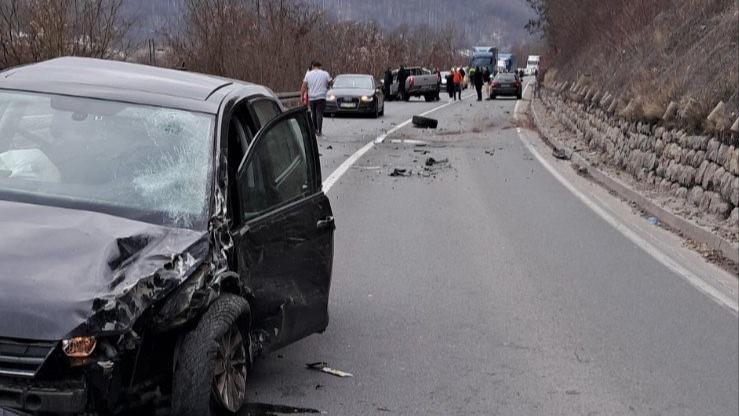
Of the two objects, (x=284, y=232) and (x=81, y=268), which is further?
(x=284, y=232)

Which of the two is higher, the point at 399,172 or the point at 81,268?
the point at 81,268

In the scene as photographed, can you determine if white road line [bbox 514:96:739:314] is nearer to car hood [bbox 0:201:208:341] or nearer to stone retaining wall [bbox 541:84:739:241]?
stone retaining wall [bbox 541:84:739:241]

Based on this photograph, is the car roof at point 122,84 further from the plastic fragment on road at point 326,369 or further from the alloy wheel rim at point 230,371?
the plastic fragment on road at point 326,369

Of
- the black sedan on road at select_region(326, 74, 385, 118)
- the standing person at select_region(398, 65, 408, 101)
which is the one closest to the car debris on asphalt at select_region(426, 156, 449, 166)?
the black sedan on road at select_region(326, 74, 385, 118)

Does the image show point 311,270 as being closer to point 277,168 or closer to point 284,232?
point 284,232

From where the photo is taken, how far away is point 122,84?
5531mm

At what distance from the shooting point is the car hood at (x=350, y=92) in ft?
117

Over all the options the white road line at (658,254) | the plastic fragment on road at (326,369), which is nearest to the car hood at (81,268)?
the plastic fragment on road at (326,369)

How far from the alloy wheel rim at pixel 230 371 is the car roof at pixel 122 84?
50.6 inches

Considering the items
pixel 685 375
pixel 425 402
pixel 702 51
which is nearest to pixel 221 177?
pixel 425 402

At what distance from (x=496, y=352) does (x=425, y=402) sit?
1.25 m

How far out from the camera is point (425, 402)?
5652mm

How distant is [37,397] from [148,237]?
0.92 m

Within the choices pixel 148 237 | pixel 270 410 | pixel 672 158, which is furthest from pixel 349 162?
pixel 148 237
